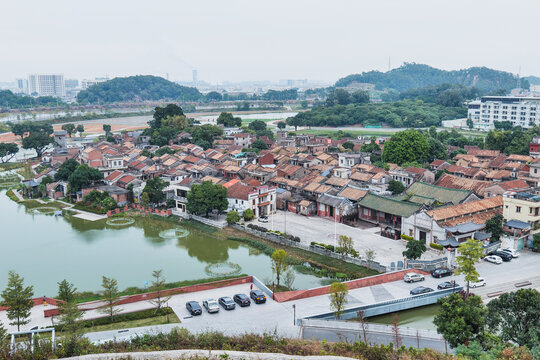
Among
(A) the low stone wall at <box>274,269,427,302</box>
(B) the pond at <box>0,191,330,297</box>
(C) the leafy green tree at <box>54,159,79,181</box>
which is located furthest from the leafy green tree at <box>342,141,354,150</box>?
(A) the low stone wall at <box>274,269,427,302</box>

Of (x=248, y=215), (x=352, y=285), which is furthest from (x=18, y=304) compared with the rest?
(x=248, y=215)

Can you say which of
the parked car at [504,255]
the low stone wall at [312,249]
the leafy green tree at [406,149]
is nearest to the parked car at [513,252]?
the parked car at [504,255]

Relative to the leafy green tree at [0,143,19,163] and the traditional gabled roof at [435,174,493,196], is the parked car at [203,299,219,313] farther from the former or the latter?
the leafy green tree at [0,143,19,163]

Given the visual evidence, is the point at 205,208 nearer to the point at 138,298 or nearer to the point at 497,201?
the point at 138,298

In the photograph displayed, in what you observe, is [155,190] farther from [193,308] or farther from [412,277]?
[412,277]

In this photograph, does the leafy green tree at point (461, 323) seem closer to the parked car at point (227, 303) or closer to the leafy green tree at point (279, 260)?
the parked car at point (227, 303)

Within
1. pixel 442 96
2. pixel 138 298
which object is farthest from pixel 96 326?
pixel 442 96

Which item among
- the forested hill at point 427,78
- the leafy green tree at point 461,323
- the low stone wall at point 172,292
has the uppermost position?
the forested hill at point 427,78
